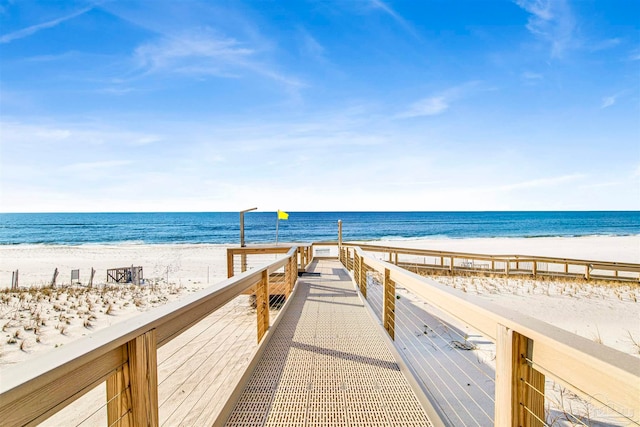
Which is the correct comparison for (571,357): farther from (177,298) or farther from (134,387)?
(177,298)

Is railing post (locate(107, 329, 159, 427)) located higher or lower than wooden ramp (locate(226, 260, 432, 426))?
higher

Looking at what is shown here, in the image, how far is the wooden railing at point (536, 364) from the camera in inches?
32.8

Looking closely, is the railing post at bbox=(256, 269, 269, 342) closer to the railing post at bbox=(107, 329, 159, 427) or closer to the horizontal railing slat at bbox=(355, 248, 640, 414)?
the railing post at bbox=(107, 329, 159, 427)

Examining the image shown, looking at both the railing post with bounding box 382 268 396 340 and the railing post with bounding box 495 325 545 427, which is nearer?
the railing post with bounding box 495 325 545 427

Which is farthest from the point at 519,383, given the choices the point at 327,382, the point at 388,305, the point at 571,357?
the point at 388,305

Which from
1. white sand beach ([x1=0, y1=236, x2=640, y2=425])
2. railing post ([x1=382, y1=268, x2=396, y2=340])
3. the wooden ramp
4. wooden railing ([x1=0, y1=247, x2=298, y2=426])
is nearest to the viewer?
wooden railing ([x1=0, y1=247, x2=298, y2=426])

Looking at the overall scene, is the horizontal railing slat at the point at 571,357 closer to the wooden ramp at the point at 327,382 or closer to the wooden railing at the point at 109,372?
the wooden ramp at the point at 327,382

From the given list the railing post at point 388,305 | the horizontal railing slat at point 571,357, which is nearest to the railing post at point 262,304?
the railing post at point 388,305

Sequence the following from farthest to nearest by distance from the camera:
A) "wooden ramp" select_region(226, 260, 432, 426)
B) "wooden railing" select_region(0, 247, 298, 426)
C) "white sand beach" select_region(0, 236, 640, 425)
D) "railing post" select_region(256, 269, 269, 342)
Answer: "white sand beach" select_region(0, 236, 640, 425) → "railing post" select_region(256, 269, 269, 342) → "wooden ramp" select_region(226, 260, 432, 426) → "wooden railing" select_region(0, 247, 298, 426)

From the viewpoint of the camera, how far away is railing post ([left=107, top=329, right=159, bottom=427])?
1255 mm

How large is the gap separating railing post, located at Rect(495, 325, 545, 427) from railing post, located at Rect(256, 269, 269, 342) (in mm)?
2547

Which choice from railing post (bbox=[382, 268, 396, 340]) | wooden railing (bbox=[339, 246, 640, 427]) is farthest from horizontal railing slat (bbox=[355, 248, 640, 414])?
railing post (bbox=[382, 268, 396, 340])

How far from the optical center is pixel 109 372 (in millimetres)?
1158

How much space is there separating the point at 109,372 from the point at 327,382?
1.93 meters
